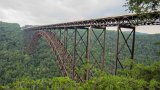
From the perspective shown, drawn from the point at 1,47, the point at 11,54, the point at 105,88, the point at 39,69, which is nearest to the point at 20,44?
the point at 1,47

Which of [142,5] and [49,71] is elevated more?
[142,5]

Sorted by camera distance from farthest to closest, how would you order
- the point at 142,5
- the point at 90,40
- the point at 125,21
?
1. the point at 90,40
2. the point at 125,21
3. the point at 142,5

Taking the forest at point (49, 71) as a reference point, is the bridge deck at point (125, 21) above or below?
above

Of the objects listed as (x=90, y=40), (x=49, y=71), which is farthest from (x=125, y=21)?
(x=49, y=71)

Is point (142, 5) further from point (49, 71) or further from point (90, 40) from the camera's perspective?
point (49, 71)

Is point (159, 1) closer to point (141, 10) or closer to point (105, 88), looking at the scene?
point (141, 10)

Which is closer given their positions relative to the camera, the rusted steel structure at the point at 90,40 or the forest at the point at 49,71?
the forest at the point at 49,71

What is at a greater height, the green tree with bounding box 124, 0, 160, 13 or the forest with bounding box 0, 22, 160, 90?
the green tree with bounding box 124, 0, 160, 13

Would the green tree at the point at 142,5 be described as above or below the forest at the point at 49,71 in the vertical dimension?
above
